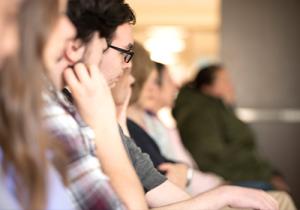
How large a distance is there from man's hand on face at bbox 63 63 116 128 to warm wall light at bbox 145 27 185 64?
8.95m

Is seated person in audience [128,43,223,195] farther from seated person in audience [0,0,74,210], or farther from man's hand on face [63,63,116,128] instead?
seated person in audience [0,0,74,210]

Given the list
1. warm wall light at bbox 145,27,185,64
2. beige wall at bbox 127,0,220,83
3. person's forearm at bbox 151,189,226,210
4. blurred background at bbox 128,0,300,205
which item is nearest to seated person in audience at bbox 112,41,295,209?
person's forearm at bbox 151,189,226,210

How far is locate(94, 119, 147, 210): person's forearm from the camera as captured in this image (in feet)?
4.73

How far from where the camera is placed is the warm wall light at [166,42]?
1052 centimetres

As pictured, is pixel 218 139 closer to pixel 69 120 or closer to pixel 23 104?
pixel 69 120

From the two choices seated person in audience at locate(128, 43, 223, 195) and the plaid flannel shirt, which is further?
seated person in audience at locate(128, 43, 223, 195)

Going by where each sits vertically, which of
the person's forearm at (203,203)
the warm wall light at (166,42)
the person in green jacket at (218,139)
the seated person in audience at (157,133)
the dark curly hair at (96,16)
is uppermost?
the dark curly hair at (96,16)

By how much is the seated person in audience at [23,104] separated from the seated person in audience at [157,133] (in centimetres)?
124

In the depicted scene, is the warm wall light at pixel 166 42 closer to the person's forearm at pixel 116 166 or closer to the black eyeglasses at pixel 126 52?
the black eyeglasses at pixel 126 52

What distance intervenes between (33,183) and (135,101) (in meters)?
1.67

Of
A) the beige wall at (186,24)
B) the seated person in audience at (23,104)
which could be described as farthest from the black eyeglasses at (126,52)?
the beige wall at (186,24)

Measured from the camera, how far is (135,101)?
2.72 metres

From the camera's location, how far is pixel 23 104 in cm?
104

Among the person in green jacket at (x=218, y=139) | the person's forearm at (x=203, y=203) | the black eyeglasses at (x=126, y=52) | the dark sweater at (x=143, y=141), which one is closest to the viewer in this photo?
the person's forearm at (x=203, y=203)
